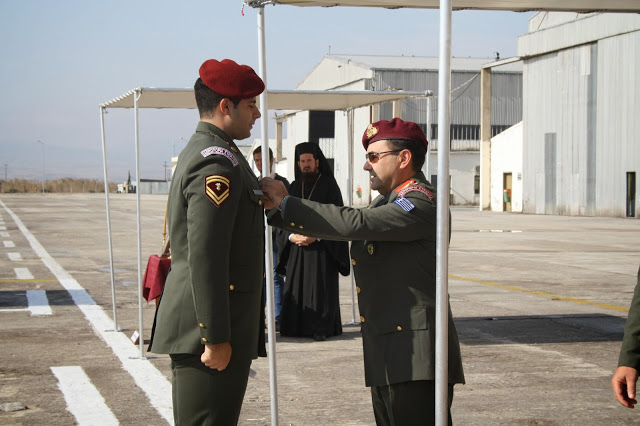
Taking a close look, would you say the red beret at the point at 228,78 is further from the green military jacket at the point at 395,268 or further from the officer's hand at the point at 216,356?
the officer's hand at the point at 216,356

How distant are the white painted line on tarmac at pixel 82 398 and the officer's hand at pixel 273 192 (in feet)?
9.77

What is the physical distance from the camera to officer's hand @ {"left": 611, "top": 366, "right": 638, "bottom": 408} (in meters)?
2.86

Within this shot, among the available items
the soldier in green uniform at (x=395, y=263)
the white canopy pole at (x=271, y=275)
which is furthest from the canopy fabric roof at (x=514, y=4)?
the soldier in green uniform at (x=395, y=263)

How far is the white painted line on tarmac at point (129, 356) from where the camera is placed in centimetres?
640

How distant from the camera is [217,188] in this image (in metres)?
3.10

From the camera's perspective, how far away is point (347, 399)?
21.1 feet

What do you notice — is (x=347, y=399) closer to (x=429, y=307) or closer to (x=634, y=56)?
(x=429, y=307)

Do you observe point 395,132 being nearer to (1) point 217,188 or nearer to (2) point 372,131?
(2) point 372,131

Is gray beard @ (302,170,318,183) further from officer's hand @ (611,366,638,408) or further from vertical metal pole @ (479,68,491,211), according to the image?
vertical metal pole @ (479,68,491,211)

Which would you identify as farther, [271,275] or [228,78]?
[271,275]

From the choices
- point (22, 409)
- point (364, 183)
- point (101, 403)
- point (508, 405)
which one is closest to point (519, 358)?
point (508, 405)

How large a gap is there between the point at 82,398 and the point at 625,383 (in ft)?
15.2

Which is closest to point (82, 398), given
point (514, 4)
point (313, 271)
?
point (313, 271)

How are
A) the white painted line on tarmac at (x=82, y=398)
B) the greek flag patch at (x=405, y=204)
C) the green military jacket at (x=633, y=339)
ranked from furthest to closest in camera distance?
the white painted line on tarmac at (x=82, y=398)
the greek flag patch at (x=405, y=204)
the green military jacket at (x=633, y=339)
